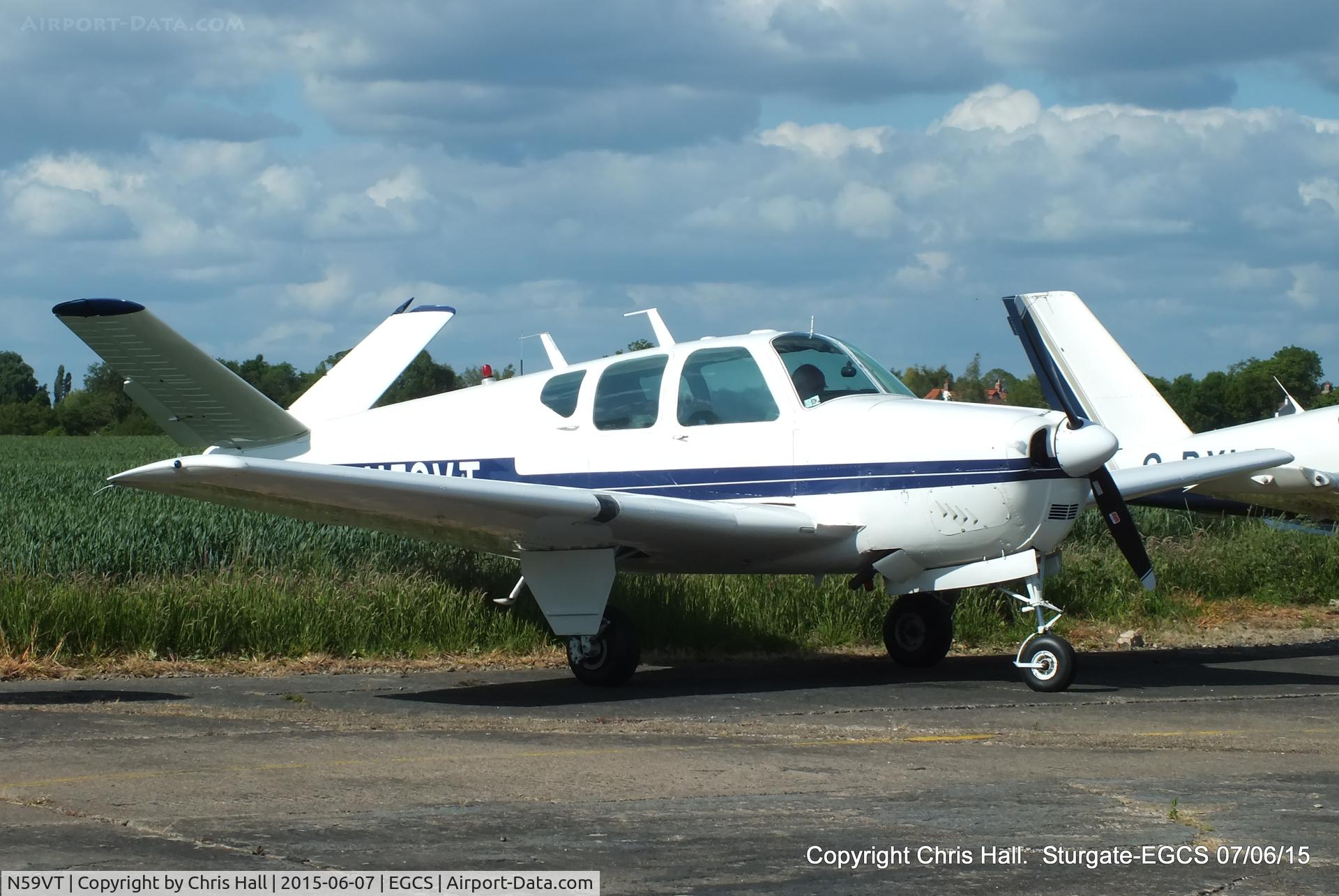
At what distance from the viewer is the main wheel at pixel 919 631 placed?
408 inches

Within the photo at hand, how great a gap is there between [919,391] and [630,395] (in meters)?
19.0

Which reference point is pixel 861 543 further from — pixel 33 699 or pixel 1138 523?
pixel 1138 523

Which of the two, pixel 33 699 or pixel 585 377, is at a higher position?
pixel 585 377

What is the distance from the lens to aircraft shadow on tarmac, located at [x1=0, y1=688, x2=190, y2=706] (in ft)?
26.7

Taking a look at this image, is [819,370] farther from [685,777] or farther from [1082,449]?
[685,777]

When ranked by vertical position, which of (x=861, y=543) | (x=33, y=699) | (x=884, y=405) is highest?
(x=884, y=405)

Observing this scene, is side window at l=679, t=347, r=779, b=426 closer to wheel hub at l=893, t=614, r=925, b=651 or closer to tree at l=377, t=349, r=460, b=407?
wheel hub at l=893, t=614, r=925, b=651

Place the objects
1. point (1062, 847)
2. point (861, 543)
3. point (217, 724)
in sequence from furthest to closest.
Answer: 1. point (861, 543)
2. point (217, 724)
3. point (1062, 847)

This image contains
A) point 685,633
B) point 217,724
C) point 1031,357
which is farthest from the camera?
point 1031,357

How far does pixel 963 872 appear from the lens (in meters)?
4.54

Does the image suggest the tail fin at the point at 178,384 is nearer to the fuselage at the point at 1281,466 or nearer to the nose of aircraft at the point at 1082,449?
the nose of aircraft at the point at 1082,449

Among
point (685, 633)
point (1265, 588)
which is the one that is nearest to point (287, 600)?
point (685, 633)

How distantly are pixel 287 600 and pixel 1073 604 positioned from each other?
23.2 ft

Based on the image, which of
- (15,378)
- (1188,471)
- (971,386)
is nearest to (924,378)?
(971,386)
